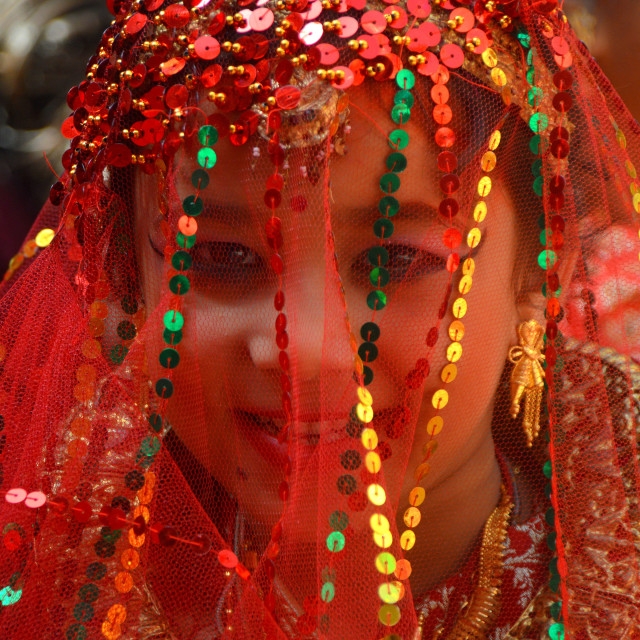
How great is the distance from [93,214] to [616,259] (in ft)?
2.12

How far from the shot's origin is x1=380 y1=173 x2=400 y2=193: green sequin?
2.78ft

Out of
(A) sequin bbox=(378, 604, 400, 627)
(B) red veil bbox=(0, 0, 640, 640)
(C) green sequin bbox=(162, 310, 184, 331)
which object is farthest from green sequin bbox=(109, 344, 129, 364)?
(A) sequin bbox=(378, 604, 400, 627)

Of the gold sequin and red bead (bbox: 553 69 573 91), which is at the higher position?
red bead (bbox: 553 69 573 91)

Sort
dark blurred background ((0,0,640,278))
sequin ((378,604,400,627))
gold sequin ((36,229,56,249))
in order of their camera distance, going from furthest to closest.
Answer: dark blurred background ((0,0,640,278)) < gold sequin ((36,229,56,249)) < sequin ((378,604,400,627))

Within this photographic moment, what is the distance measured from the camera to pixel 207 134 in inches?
33.4

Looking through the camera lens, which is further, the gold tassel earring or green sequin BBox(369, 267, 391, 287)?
the gold tassel earring

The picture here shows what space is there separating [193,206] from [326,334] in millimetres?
203

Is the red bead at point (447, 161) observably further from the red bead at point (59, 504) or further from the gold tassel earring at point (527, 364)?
the red bead at point (59, 504)

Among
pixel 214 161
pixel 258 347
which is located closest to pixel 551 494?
pixel 258 347

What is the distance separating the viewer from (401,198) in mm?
866

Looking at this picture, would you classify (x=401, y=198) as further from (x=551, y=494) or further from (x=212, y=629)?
(x=212, y=629)

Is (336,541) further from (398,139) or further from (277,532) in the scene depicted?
(398,139)

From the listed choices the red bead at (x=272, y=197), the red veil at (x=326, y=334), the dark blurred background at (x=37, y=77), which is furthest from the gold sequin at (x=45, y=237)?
the dark blurred background at (x=37, y=77)

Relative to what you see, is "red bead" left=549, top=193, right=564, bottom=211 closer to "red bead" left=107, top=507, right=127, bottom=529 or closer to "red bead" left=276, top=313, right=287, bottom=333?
"red bead" left=276, top=313, right=287, bottom=333
